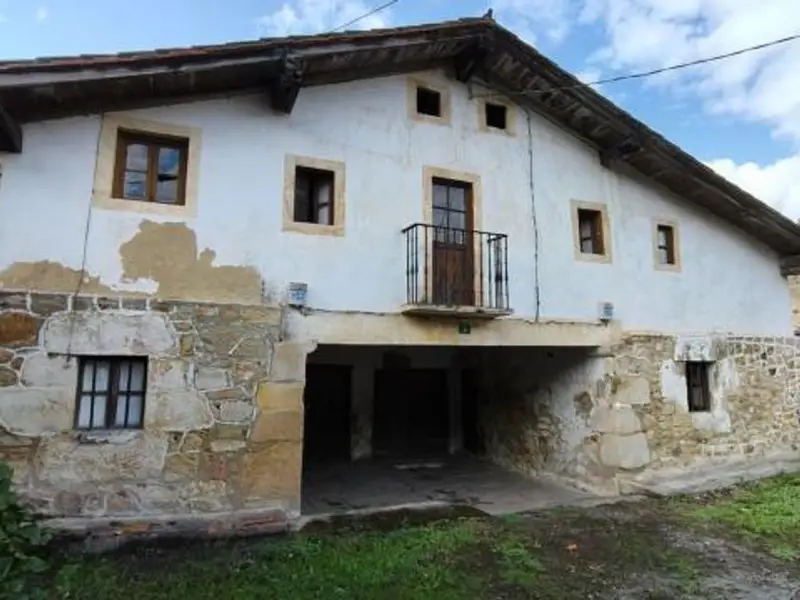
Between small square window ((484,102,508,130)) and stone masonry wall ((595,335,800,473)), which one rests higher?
small square window ((484,102,508,130))

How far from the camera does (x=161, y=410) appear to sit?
5.79 metres

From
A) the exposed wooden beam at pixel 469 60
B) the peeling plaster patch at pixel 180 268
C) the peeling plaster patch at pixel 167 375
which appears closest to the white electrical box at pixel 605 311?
the exposed wooden beam at pixel 469 60

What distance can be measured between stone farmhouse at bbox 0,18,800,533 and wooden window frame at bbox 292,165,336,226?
0.14 feet

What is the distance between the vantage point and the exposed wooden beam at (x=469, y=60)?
7.75m

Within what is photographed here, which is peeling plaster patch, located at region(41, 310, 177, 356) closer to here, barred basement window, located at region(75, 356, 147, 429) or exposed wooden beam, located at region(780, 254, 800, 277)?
barred basement window, located at region(75, 356, 147, 429)

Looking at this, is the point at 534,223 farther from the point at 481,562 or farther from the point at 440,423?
the point at 440,423

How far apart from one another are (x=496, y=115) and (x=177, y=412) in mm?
5705

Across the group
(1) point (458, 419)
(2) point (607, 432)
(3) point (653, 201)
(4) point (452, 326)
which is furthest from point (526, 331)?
(1) point (458, 419)

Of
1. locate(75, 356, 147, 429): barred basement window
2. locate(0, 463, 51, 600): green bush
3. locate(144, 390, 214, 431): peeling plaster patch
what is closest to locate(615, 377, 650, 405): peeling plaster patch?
locate(144, 390, 214, 431): peeling plaster patch

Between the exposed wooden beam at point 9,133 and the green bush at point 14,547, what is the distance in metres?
4.23

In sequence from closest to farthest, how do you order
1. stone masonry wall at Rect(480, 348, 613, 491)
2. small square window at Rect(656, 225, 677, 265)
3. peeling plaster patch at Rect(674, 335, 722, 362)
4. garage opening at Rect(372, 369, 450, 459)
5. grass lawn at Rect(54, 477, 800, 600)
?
grass lawn at Rect(54, 477, 800, 600) → stone masonry wall at Rect(480, 348, 613, 491) → peeling plaster patch at Rect(674, 335, 722, 362) → small square window at Rect(656, 225, 677, 265) → garage opening at Rect(372, 369, 450, 459)

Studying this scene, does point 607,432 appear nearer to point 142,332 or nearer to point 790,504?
point 790,504

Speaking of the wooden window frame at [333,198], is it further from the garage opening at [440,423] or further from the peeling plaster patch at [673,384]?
the peeling plaster patch at [673,384]

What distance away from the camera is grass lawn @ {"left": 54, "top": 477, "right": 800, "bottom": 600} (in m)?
4.67
